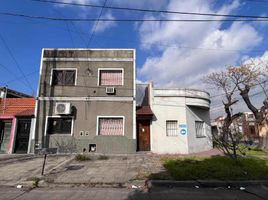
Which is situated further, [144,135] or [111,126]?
[144,135]

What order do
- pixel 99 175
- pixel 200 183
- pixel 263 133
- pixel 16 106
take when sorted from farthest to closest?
pixel 263 133
pixel 16 106
pixel 99 175
pixel 200 183

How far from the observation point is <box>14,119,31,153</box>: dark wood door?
14.7 metres

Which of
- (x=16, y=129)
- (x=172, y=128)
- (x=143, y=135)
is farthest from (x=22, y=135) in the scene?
(x=172, y=128)

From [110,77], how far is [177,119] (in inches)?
230

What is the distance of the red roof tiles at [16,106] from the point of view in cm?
→ 1536

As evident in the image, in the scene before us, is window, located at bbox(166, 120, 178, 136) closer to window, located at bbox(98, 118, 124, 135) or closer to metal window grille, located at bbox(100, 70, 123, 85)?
window, located at bbox(98, 118, 124, 135)

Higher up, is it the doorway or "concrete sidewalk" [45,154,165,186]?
the doorway

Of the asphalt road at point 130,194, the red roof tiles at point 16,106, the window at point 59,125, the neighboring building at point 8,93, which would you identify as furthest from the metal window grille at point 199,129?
the neighboring building at point 8,93

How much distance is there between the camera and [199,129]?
17203 millimetres

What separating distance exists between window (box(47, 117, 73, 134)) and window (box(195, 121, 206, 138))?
31.8ft

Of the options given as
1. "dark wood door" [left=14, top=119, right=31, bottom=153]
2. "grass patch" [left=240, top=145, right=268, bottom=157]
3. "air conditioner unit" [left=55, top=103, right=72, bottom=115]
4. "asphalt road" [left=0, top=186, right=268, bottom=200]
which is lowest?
"asphalt road" [left=0, top=186, right=268, bottom=200]

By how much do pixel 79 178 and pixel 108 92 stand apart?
8.02 m

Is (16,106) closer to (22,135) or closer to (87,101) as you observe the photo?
(22,135)

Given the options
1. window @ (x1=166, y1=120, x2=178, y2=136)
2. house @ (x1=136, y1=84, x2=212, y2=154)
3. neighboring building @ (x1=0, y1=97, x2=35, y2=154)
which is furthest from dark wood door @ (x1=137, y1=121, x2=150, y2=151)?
neighboring building @ (x1=0, y1=97, x2=35, y2=154)
